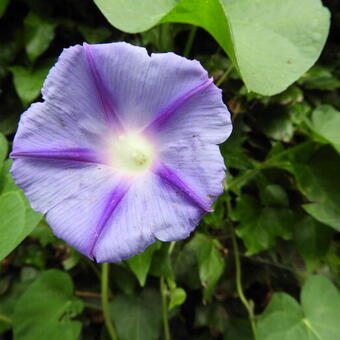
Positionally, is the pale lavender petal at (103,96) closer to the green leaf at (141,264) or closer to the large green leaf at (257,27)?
the large green leaf at (257,27)

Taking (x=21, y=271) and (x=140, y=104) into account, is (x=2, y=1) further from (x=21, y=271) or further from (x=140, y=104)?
(x=21, y=271)

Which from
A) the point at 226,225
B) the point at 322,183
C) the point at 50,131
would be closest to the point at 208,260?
the point at 226,225

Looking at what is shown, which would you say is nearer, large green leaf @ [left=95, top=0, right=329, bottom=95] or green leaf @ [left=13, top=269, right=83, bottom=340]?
large green leaf @ [left=95, top=0, right=329, bottom=95]

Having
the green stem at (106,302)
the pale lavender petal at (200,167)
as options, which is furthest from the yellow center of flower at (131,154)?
the green stem at (106,302)

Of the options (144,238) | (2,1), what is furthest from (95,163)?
(2,1)

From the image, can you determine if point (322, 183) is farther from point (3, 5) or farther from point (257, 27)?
point (3, 5)

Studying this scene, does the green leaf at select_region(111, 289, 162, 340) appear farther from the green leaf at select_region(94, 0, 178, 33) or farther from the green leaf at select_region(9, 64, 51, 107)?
the green leaf at select_region(94, 0, 178, 33)

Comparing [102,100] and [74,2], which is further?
[74,2]

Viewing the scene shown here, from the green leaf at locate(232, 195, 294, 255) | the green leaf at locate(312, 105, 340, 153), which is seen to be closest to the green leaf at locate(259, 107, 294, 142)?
the green leaf at locate(312, 105, 340, 153)
